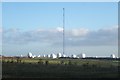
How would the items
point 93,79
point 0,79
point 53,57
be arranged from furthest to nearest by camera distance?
point 53,57 < point 93,79 < point 0,79

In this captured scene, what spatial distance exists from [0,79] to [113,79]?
1164cm

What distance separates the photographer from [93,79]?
36.5m

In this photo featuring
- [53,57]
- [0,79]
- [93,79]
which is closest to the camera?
[0,79]

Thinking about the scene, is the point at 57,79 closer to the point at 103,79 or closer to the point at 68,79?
the point at 68,79

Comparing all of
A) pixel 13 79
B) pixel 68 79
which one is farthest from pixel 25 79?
pixel 68 79

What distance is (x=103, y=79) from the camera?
121 ft

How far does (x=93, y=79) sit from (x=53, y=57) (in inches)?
3411

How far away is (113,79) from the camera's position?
36.7 meters

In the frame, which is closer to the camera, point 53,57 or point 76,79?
point 76,79

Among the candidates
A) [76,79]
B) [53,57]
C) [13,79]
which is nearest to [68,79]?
[76,79]

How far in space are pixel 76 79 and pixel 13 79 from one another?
21.0ft

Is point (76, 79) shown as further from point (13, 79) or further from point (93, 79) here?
point (13, 79)

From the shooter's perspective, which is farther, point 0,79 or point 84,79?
point 84,79

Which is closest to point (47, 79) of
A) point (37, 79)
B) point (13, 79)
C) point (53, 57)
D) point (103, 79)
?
point (37, 79)
